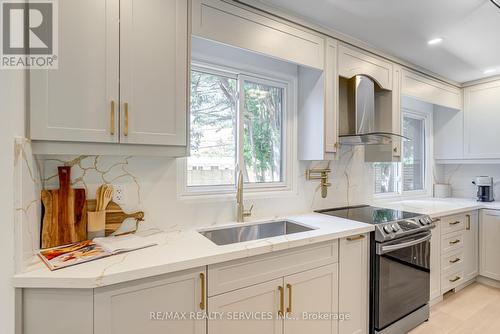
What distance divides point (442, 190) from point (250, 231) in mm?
3111

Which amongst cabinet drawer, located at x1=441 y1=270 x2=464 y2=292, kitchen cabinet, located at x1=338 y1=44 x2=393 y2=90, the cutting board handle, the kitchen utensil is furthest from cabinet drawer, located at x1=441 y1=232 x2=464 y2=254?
the cutting board handle

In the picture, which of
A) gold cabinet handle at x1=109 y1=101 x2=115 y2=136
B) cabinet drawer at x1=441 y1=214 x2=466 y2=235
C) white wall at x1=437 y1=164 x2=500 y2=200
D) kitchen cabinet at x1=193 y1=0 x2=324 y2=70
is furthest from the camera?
white wall at x1=437 y1=164 x2=500 y2=200

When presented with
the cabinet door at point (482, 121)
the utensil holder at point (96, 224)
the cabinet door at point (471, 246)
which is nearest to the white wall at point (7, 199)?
the utensil holder at point (96, 224)

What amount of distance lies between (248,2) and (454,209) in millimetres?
2643

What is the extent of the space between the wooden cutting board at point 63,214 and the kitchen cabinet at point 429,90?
296 centimetres

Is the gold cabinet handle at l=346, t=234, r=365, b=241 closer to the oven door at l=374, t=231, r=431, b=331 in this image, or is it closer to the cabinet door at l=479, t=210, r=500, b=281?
the oven door at l=374, t=231, r=431, b=331

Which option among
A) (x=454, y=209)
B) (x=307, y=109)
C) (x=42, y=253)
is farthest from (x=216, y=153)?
(x=454, y=209)

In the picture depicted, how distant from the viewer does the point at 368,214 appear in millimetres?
2242

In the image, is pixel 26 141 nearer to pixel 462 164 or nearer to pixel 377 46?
pixel 377 46

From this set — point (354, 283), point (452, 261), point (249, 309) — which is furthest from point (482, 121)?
point (249, 309)

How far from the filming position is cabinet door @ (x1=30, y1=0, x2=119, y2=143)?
1104 millimetres

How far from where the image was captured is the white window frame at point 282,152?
1.82m

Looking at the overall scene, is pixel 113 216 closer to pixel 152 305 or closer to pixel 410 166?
pixel 152 305

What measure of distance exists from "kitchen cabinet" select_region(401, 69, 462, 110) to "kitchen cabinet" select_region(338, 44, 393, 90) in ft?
1.03
